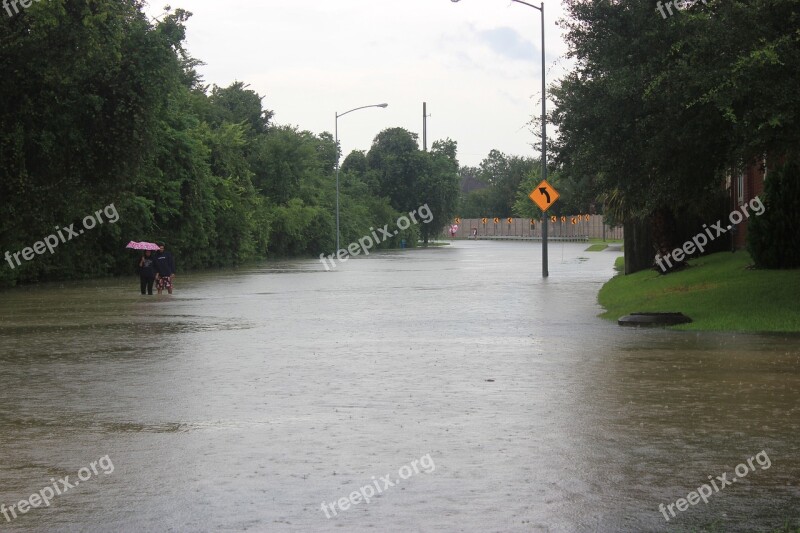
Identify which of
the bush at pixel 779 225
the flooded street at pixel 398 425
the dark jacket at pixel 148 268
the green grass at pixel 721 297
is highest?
the bush at pixel 779 225

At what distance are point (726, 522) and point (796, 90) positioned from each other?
11.9 m

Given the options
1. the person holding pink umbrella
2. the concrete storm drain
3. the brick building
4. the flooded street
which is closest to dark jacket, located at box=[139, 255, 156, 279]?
the person holding pink umbrella

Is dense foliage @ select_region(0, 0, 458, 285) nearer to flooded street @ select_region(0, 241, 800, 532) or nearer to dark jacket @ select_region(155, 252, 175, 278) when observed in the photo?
dark jacket @ select_region(155, 252, 175, 278)

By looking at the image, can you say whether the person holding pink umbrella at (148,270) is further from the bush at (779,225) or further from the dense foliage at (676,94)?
the bush at (779,225)

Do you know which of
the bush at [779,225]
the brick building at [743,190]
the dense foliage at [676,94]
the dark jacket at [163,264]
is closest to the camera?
the dense foliage at [676,94]

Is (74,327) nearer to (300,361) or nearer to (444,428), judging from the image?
(300,361)

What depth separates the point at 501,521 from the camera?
6.80m

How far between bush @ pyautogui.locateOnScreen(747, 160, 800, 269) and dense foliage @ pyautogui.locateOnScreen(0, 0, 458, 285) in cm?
1709

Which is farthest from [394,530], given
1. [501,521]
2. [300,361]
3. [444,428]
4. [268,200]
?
[268,200]

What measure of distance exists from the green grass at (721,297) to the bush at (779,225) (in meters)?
0.42

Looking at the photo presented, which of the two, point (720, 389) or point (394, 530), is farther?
point (720, 389)

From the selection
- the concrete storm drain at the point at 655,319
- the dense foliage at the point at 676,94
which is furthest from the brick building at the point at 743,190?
the concrete storm drain at the point at 655,319

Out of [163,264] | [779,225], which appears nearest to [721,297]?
[779,225]

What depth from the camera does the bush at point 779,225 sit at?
24.4 metres
